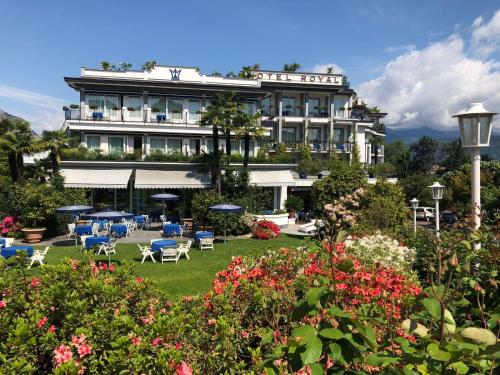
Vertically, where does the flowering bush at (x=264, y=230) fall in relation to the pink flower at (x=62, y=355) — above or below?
below

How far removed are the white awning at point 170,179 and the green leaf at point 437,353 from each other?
88.2 ft

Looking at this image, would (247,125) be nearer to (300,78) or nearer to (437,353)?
(300,78)

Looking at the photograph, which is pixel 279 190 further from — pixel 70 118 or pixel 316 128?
pixel 70 118

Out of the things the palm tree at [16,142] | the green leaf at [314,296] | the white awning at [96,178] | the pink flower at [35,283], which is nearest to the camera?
the green leaf at [314,296]

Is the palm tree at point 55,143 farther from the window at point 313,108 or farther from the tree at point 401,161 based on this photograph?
the tree at point 401,161

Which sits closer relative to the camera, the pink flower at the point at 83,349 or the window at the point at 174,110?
the pink flower at the point at 83,349

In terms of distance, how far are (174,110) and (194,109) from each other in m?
1.93

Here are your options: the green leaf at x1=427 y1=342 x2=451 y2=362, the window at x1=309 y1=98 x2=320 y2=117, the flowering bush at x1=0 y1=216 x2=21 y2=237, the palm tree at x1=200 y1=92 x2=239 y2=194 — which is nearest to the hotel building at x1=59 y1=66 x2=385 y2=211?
the palm tree at x1=200 y1=92 x2=239 y2=194

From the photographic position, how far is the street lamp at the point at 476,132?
620 centimetres

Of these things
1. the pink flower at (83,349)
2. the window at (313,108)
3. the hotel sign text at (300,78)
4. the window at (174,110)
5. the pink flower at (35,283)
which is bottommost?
the pink flower at (83,349)

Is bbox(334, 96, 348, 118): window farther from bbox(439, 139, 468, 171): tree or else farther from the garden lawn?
bbox(439, 139, 468, 171): tree

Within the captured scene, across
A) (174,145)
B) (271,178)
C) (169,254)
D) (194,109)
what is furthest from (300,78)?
(169,254)

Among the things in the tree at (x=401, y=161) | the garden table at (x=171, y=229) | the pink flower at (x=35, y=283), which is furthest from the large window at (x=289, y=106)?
the pink flower at (x=35, y=283)

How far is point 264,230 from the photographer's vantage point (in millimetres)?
24125
